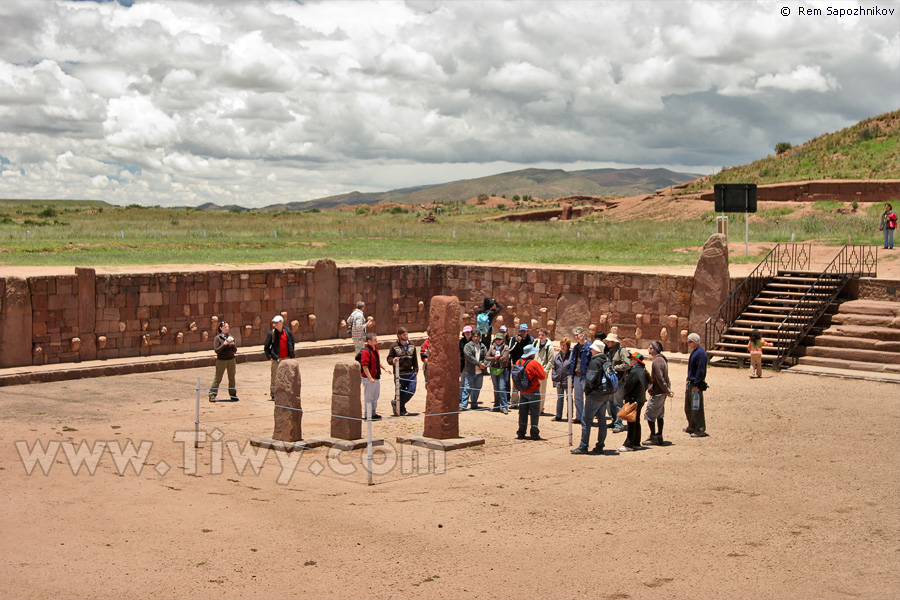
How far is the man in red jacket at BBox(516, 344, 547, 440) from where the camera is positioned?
13125mm

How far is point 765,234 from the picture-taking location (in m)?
32.7

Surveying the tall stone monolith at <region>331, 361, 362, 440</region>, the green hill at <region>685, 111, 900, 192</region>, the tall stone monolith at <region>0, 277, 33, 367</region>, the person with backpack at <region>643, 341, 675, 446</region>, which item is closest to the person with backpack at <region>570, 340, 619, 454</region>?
the person with backpack at <region>643, 341, 675, 446</region>

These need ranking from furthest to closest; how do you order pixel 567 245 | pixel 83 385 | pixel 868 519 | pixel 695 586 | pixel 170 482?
pixel 567 245 < pixel 83 385 < pixel 170 482 < pixel 868 519 < pixel 695 586

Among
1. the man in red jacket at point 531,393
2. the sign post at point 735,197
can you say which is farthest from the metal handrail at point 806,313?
the man in red jacket at point 531,393

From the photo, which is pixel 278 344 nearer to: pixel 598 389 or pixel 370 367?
pixel 370 367

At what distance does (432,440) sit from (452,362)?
3.99 ft

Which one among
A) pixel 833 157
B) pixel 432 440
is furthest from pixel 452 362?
pixel 833 157

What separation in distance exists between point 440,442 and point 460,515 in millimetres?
3152

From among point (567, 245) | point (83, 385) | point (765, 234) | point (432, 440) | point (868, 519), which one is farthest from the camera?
point (567, 245)

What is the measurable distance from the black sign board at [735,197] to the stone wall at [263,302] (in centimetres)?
461

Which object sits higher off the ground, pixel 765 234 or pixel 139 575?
pixel 765 234

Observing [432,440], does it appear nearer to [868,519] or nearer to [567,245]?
[868,519]

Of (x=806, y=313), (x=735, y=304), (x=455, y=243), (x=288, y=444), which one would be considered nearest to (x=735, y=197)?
(x=735, y=304)

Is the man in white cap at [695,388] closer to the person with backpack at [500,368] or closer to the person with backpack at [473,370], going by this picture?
the person with backpack at [500,368]
